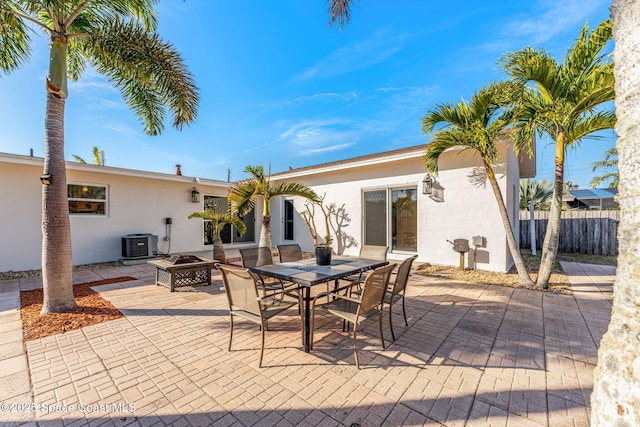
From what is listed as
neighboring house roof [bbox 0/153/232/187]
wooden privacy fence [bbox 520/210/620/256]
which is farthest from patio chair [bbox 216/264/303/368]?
wooden privacy fence [bbox 520/210/620/256]

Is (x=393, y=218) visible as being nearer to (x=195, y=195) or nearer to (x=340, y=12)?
(x=340, y=12)

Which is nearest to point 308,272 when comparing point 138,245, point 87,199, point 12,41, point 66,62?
point 66,62

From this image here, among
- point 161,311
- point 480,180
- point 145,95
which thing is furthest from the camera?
point 480,180

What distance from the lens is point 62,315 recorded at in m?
4.04

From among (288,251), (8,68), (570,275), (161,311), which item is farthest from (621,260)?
(8,68)

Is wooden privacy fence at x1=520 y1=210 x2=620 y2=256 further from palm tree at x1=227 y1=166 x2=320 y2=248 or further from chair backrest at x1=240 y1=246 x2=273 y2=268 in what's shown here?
chair backrest at x1=240 y1=246 x2=273 y2=268

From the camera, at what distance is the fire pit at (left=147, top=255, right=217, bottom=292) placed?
17.8 ft

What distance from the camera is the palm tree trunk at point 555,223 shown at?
208 inches

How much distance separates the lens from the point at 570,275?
664 cm

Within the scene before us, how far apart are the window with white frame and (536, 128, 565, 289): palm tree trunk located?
482 inches

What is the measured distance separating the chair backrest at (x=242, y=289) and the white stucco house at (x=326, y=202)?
6.24 m

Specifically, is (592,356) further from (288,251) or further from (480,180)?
(480,180)

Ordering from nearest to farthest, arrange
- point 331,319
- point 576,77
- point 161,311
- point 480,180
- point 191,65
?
point 331,319
point 161,311
point 576,77
point 191,65
point 480,180

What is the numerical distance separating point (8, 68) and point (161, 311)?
5.51m
